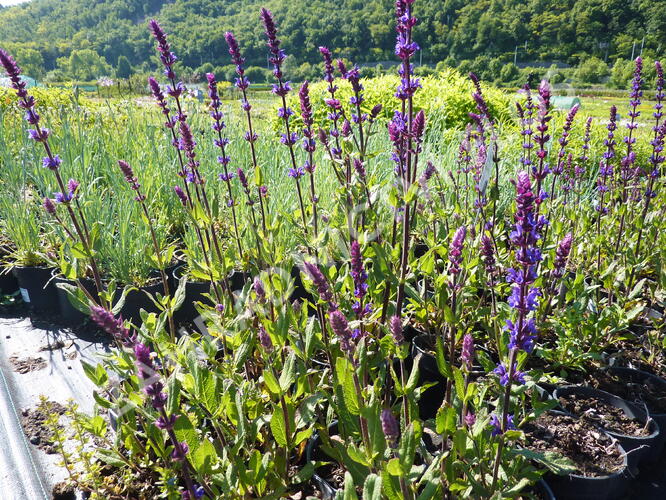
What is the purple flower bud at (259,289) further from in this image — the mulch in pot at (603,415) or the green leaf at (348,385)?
the mulch in pot at (603,415)

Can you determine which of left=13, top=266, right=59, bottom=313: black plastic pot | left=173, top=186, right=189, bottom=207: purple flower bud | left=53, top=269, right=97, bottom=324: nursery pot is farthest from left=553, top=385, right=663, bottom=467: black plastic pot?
left=13, top=266, right=59, bottom=313: black plastic pot

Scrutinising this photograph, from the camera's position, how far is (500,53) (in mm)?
55750

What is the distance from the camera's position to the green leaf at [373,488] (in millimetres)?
1052

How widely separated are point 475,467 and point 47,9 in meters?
113

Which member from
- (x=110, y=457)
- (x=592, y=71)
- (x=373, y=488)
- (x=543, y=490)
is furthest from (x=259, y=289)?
(x=592, y=71)

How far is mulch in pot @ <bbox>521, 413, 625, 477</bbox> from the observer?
74.6 inches

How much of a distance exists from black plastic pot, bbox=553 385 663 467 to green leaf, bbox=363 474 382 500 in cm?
149

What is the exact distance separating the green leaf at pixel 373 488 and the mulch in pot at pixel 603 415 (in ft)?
4.80

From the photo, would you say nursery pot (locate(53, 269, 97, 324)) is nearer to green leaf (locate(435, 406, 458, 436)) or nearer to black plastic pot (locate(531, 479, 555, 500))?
green leaf (locate(435, 406, 458, 436))

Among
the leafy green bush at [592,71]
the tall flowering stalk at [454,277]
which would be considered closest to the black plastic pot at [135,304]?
the tall flowering stalk at [454,277]

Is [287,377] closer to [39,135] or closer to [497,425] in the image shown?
[497,425]

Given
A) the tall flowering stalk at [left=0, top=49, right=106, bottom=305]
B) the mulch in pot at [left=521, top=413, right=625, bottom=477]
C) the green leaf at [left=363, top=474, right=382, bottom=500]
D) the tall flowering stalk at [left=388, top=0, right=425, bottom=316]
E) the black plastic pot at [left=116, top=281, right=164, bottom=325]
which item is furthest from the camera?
the black plastic pot at [left=116, top=281, right=164, bottom=325]

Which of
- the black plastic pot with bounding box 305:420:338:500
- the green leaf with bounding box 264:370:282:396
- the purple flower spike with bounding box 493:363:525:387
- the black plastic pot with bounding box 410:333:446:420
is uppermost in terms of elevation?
the green leaf with bounding box 264:370:282:396

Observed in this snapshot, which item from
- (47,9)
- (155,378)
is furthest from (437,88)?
(47,9)
